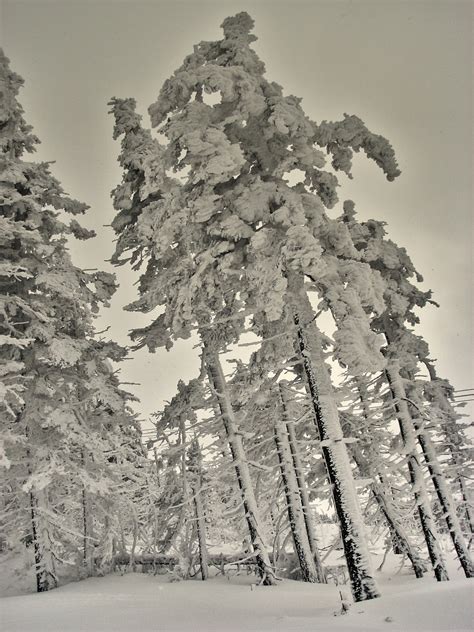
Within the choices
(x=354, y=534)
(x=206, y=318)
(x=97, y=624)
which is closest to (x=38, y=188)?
(x=206, y=318)

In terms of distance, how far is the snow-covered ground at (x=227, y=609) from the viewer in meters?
5.49

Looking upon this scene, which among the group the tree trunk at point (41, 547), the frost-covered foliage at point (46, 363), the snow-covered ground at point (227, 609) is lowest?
the snow-covered ground at point (227, 609)

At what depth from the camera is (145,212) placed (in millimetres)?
10289

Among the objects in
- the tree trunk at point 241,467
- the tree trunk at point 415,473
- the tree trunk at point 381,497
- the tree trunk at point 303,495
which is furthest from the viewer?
the tree trunk at point 303,495

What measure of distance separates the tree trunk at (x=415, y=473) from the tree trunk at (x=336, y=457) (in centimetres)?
551

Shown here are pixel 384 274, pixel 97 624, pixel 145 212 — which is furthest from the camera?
pixel 384 274

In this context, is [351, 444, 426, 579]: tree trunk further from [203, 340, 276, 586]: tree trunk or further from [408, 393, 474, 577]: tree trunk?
[203, 340, 276, 586]: tree trunk

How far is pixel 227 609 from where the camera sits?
28.8 feet

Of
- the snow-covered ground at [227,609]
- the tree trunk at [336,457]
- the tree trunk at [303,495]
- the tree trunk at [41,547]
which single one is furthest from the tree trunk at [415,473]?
the tree trunk at [41,547]

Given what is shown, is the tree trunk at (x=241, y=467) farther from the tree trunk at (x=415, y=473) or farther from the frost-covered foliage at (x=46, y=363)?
the tree trunk at (x=415, y=473)

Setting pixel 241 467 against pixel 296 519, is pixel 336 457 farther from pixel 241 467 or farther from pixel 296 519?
pixel 296 519

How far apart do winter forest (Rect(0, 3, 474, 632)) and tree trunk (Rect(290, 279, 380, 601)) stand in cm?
3

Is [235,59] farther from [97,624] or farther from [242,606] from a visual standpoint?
[242,606]

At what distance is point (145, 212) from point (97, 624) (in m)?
8.44
